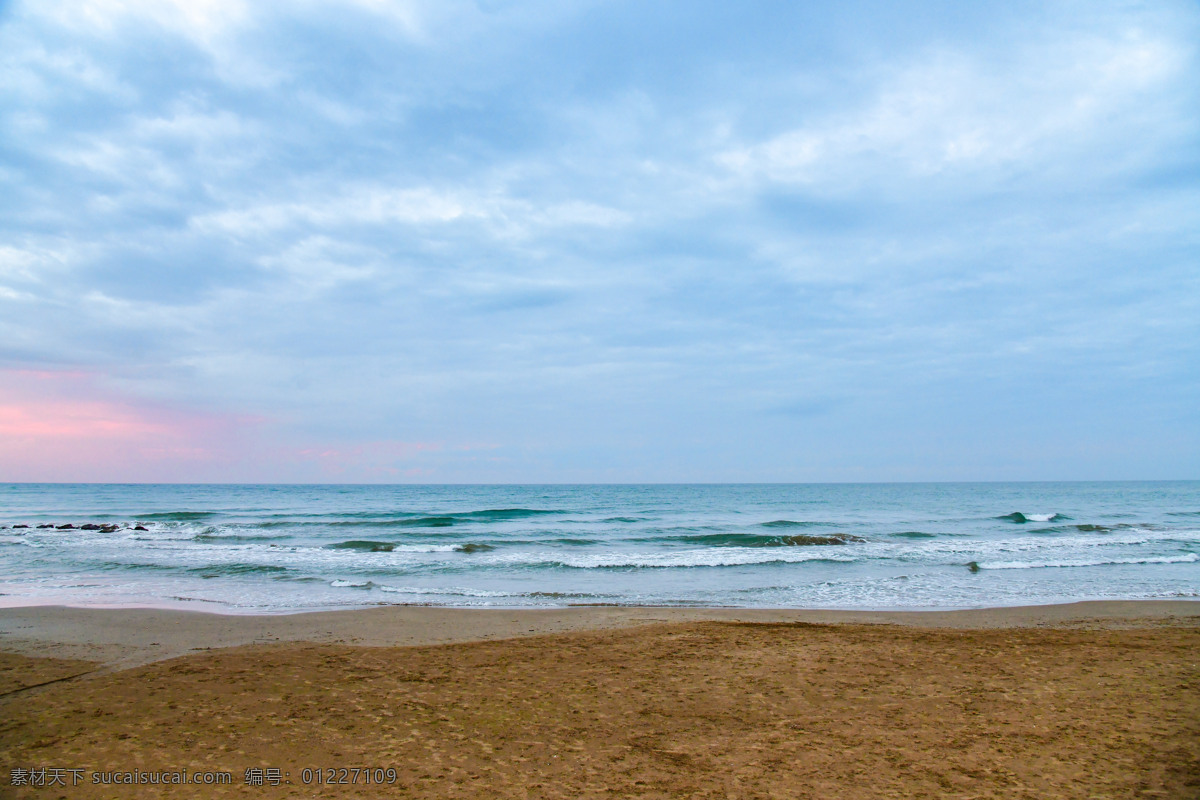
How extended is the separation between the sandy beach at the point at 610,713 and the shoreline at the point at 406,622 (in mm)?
116

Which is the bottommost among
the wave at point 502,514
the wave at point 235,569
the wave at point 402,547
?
the wave at point 502,514

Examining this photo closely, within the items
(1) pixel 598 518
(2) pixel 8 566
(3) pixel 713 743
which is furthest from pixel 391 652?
(1) pixel 598 518

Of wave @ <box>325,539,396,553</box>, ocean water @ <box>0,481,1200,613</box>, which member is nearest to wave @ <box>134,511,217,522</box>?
ocean water @ <box>0,481,1200,613</box>

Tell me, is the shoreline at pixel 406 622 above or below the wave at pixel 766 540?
above

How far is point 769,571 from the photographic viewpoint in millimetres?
19125

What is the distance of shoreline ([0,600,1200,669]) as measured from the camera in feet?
30.9

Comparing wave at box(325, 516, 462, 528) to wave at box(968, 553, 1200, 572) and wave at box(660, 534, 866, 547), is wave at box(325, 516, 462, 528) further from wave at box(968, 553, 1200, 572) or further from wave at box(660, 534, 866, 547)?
wave at box(968, 553, 1200, 572)

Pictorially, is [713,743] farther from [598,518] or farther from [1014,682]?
[598,518]

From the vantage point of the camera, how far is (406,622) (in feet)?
37.4

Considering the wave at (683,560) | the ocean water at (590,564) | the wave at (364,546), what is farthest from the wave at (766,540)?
the wave at (364,546)

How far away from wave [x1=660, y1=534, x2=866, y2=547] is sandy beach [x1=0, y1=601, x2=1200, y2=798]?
1693 cm

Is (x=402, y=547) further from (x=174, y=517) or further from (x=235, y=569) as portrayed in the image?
(x=174, y=517)

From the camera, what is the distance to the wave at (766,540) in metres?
27.0

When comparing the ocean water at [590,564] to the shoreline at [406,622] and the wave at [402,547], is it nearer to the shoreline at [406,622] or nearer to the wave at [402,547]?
the wave at [402,547]
